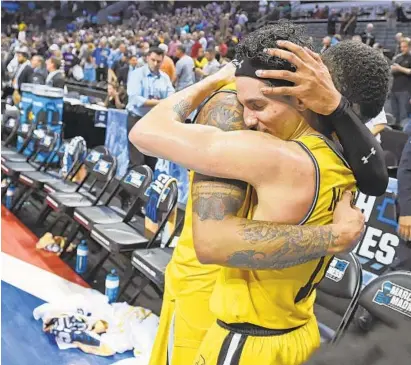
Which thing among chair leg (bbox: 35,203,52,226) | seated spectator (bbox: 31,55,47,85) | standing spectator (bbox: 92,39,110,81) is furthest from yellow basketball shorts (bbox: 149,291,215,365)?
standing spectator (bbox: 92,39,110,81)

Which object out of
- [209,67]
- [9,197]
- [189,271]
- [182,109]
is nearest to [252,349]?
[189,271]

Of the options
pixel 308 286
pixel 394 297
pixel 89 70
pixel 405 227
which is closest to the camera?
Answer: pixel 308 286

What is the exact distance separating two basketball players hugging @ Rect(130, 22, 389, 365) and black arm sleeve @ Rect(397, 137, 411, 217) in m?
1.74

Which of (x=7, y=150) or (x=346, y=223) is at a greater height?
(x=346, y=223)

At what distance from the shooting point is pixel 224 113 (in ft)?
5.06

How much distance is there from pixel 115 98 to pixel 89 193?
4.51 metres

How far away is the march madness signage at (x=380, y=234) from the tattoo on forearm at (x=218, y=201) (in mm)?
2926

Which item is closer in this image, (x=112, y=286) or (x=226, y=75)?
(x=226, y=75)

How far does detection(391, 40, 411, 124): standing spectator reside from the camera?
25.6ft

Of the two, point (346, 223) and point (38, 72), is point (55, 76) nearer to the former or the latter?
point (38, 72)

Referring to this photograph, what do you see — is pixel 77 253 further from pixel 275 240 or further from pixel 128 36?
pixel 128 36

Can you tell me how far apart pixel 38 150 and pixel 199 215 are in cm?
551

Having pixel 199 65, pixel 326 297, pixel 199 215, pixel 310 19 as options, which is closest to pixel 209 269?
pixel 199 215

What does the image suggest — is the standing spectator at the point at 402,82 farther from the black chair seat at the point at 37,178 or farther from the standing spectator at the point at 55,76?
the standing spectator at the point at 55,76
